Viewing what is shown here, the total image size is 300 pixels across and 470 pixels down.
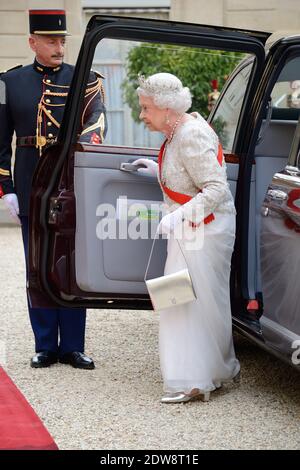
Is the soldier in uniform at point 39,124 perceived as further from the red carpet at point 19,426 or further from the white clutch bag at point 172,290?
the white clutch bag at point 172,290

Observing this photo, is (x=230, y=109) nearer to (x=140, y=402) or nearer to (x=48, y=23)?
(x=48, y=23)

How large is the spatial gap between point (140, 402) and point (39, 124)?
1585 millimetres

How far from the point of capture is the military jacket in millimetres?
6113

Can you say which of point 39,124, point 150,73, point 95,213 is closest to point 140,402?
point 95,213

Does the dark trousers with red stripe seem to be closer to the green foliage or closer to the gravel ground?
the gravel ground

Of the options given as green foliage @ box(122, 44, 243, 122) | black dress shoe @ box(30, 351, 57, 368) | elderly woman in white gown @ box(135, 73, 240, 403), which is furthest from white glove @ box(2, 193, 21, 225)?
green foliage @ box(122, 44, 243, 122)

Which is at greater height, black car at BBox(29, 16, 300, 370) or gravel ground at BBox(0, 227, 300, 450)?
black car at BBox(29, 16, 300, 370)

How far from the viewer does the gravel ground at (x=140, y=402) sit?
486 centimetres

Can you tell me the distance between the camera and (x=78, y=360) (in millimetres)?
6254

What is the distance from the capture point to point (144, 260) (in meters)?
5.72

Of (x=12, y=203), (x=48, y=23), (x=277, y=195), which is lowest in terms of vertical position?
(x=12, y=203)

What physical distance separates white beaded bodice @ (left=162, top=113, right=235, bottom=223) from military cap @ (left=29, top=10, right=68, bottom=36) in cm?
106

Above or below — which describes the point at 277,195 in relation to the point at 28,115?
below

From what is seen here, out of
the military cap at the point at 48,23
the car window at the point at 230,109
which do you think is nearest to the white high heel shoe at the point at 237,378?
the car window at the point at 230,109
